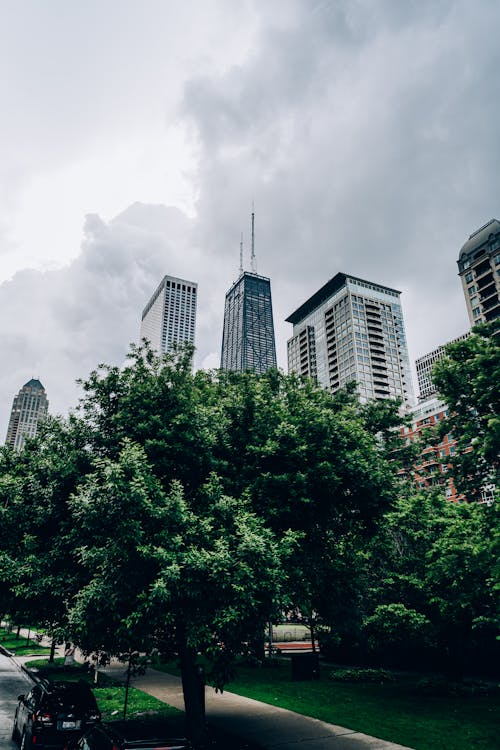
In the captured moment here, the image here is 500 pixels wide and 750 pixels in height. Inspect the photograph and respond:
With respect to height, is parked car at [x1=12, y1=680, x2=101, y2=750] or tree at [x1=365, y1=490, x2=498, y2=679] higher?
tree at [x1=365, y1=490, x2=498, y2=679]

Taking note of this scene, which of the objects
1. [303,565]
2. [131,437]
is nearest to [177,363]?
[131,437]

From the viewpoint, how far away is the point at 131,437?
41.2ft

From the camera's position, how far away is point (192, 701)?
11.9 m

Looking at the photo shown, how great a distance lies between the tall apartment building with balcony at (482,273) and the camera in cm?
9431

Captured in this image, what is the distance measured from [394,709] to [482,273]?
314ft

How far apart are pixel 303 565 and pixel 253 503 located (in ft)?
7.10

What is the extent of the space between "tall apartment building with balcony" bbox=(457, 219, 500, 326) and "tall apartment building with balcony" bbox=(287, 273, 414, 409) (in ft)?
186

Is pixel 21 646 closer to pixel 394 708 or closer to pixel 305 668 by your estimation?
pixel 305 668

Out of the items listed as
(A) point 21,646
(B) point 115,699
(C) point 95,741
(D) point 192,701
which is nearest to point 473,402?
(D) point 192,701

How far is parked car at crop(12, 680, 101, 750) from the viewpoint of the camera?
1070 centimetres

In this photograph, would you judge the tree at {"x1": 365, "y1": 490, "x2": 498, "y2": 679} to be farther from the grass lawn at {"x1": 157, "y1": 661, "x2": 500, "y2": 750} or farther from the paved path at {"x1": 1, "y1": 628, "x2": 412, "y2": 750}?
the paved path at {"x1": 1, "y1": 628, "x2": 412, "y2": 750}

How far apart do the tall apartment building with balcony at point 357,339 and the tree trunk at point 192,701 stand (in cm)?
14148

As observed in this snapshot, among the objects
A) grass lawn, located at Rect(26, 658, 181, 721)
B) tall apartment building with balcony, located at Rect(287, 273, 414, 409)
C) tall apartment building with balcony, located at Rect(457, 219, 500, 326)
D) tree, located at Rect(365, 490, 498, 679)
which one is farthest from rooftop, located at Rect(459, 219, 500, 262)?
grass lawn, located at Rect(26, 658, 181, 721)

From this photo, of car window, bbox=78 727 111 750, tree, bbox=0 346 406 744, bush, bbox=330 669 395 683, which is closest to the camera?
car window, bbox=78 727 111 750
